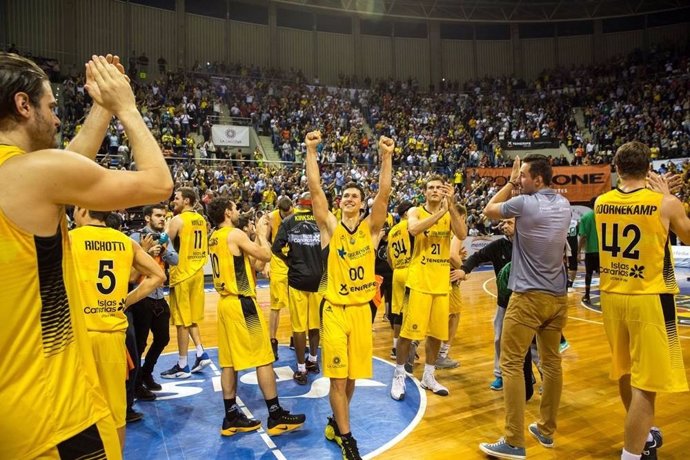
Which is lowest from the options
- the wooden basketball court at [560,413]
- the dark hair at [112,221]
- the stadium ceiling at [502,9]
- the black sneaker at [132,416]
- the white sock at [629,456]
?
the wooden basketball court at [560,413]

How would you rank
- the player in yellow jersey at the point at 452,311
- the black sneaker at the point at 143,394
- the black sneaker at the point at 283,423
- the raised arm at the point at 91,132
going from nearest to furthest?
the raised arm at the point at 91,132, the black sneaker at the point at 283,423, the black sneaker at the point at 143,394, the player in yellow jersey at the point at 452,311

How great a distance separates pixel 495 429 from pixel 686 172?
17.1 m

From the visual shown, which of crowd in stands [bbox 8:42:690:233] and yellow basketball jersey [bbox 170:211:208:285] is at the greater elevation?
crowd in stands [bbox 8:42:690:233]

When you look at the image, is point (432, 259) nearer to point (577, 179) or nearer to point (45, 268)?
point (45, 268)

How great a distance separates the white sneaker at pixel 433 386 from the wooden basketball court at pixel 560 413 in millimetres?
77

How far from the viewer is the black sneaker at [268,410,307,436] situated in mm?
4523

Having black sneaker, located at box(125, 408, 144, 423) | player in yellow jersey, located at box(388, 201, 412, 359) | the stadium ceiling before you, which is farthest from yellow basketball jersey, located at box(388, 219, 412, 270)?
the stadium ceiling

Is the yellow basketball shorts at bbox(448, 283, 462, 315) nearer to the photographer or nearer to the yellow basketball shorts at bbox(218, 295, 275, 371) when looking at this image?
the yellow basketball shorts at bbox(218, 295, 275, 371)

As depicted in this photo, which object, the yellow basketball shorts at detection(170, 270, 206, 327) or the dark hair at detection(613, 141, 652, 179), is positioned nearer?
the dark hair at detection(613, 141, 652, 179)

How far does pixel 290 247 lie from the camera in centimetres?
648

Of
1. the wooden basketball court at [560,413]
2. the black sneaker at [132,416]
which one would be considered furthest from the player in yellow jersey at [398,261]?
the black sneaker at [132,416]

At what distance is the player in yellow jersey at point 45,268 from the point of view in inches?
57.9

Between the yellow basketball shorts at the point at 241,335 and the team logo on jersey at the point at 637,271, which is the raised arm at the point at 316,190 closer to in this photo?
the yellow basketball shorts at the point at 241,335

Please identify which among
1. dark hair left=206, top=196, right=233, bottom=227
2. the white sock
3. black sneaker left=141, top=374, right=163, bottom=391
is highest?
dark hair left=206, top=196, right=233, bottom=227
